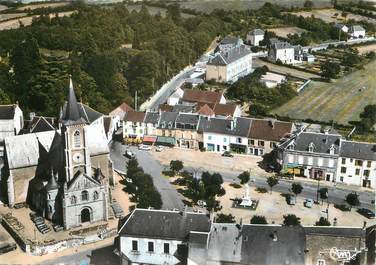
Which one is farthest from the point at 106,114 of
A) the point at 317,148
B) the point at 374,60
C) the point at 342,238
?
the point at 374,60

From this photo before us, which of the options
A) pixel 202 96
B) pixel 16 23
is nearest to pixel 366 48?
pixel 202 96

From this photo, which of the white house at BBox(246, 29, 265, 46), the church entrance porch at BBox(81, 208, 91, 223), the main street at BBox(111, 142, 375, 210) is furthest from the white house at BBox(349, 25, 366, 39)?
the church entrance porch at BBox(81, 208, 91, 223)

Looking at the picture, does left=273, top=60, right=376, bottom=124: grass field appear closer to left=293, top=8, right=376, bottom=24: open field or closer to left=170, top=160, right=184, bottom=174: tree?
left=170, top=160, right=184, bottom=174: tree

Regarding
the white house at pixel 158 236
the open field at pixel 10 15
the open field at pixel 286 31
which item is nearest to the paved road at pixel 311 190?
the white house at pixel 158 236

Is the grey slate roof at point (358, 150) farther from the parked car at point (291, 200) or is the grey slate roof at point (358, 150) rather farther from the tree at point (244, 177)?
the tree at point (244, 177)

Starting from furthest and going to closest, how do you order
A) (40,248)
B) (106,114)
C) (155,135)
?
(106,114) → (155,135) → (40,248)

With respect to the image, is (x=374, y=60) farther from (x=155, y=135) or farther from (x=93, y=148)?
(x=93, y=148)

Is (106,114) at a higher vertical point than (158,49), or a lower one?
lower

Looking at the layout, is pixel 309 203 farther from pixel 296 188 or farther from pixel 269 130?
pixel 269 130
